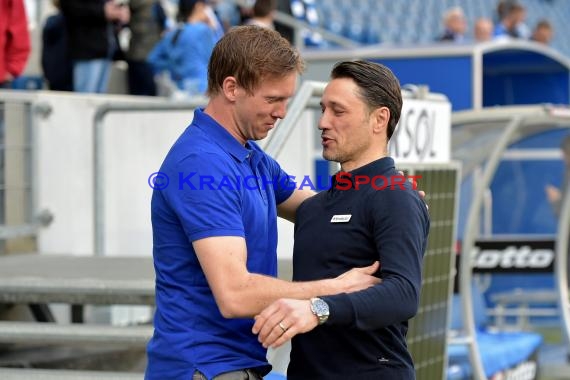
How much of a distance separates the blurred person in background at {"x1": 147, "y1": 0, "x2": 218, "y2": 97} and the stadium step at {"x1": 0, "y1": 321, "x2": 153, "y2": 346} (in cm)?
351

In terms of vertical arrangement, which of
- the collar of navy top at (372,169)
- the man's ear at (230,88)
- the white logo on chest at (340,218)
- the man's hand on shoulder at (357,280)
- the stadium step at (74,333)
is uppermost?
the man's ear at (230,88)

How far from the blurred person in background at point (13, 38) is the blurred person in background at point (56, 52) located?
6.11 ft

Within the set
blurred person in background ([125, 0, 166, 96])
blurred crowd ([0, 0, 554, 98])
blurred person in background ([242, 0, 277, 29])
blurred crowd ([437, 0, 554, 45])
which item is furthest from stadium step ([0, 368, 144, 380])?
blurred crowd ([437, 0, 554, 45])

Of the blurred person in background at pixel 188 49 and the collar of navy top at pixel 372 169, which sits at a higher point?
the blurred person in background at pixel 188 49

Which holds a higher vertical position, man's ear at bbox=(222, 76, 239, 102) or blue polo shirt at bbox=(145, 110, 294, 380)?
man's ear at bbox=(222, 76, 239, 102)

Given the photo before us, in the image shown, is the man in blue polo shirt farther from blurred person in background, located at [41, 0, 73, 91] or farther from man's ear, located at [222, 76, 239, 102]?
blurred person in background, located at [41, 0, 73, 91]

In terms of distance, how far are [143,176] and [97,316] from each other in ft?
2.67

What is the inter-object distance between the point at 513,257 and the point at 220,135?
24.3ft

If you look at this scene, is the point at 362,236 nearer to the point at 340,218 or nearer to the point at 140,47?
the point at 340,218

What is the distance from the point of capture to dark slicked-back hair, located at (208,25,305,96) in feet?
9.65

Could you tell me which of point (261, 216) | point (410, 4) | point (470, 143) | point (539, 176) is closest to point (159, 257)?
point (261, 216)

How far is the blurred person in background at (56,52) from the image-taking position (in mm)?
8375

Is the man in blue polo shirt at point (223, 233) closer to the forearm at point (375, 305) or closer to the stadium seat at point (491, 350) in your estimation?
the forearm at point (375, 305)

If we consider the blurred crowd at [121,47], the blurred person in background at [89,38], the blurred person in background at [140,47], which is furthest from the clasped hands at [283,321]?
the blurred person in background at [140,47]
